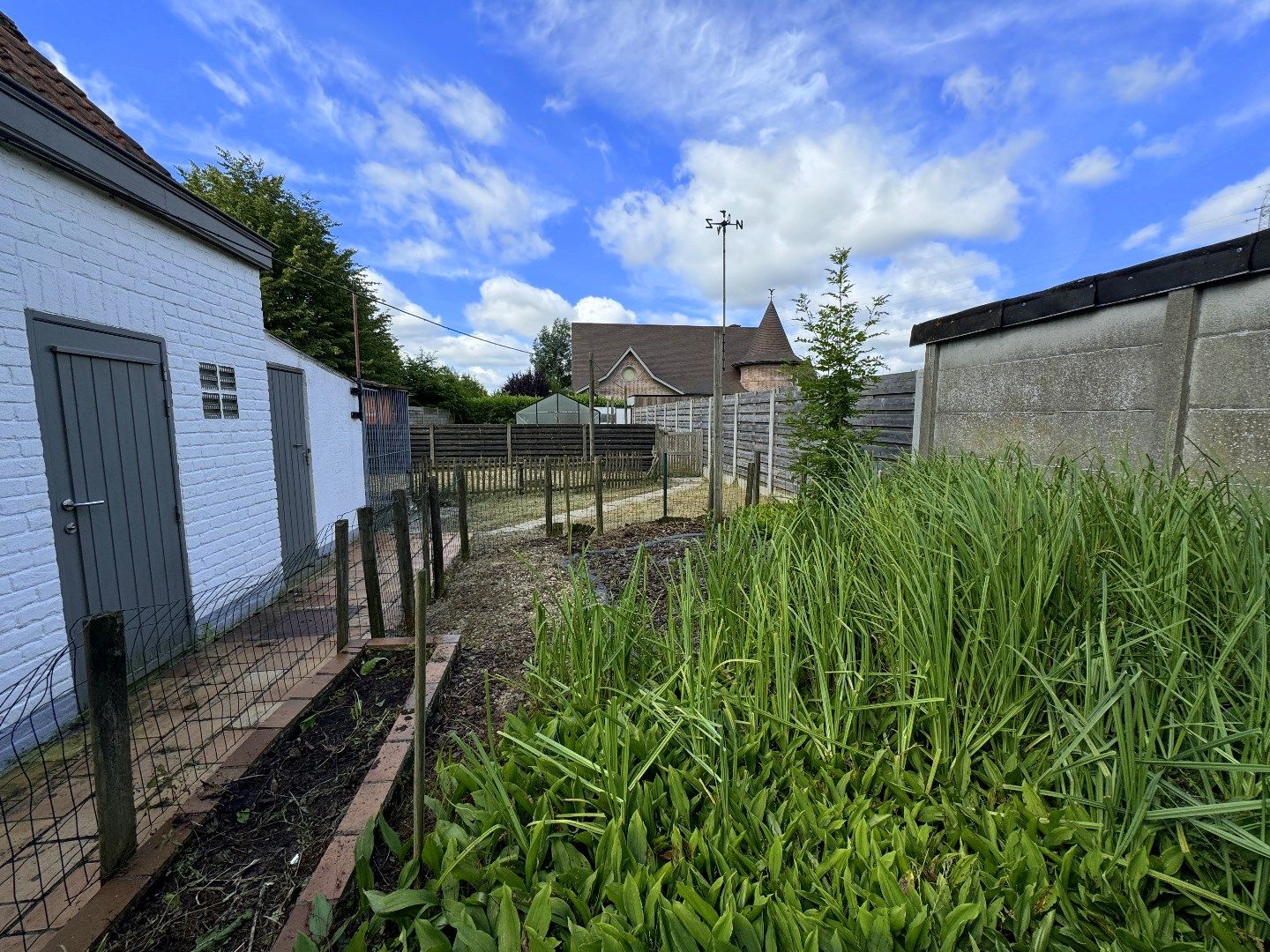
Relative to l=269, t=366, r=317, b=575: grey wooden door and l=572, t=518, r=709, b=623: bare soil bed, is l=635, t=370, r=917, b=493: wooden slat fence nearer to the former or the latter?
l=572, t=518, r=709, b=623: bare soil bed

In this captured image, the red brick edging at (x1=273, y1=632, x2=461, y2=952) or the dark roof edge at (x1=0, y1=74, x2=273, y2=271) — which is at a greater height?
the dark roof edge at (x1=0, y1=74, x2=273, y2=271)

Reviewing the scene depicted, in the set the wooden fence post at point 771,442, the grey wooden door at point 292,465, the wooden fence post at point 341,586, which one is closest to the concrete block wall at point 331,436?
the grey wooden door at point 292,465

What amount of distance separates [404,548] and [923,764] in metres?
3.09

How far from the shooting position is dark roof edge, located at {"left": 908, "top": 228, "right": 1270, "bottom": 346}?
248 cm

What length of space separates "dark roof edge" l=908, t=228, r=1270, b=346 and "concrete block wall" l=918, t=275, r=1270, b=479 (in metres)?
0.05

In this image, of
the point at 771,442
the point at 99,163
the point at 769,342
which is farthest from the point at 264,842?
the point at 769,342

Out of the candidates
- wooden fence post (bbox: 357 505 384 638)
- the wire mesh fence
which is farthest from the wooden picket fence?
wooden fence post (bbox: 357 505 384 638)

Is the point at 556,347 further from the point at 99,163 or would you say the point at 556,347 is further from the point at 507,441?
the point at 99,163

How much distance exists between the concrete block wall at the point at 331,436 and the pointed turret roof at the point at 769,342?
24.1m

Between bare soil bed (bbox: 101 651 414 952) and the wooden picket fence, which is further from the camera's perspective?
the wooden picket fence

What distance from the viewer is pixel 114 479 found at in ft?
10.4

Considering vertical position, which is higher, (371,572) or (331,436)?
(331,436)

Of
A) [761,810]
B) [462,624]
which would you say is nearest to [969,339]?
[761,810]

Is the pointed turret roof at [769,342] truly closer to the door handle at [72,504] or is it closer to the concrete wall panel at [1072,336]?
the concrete wall panel at [1072,336]
